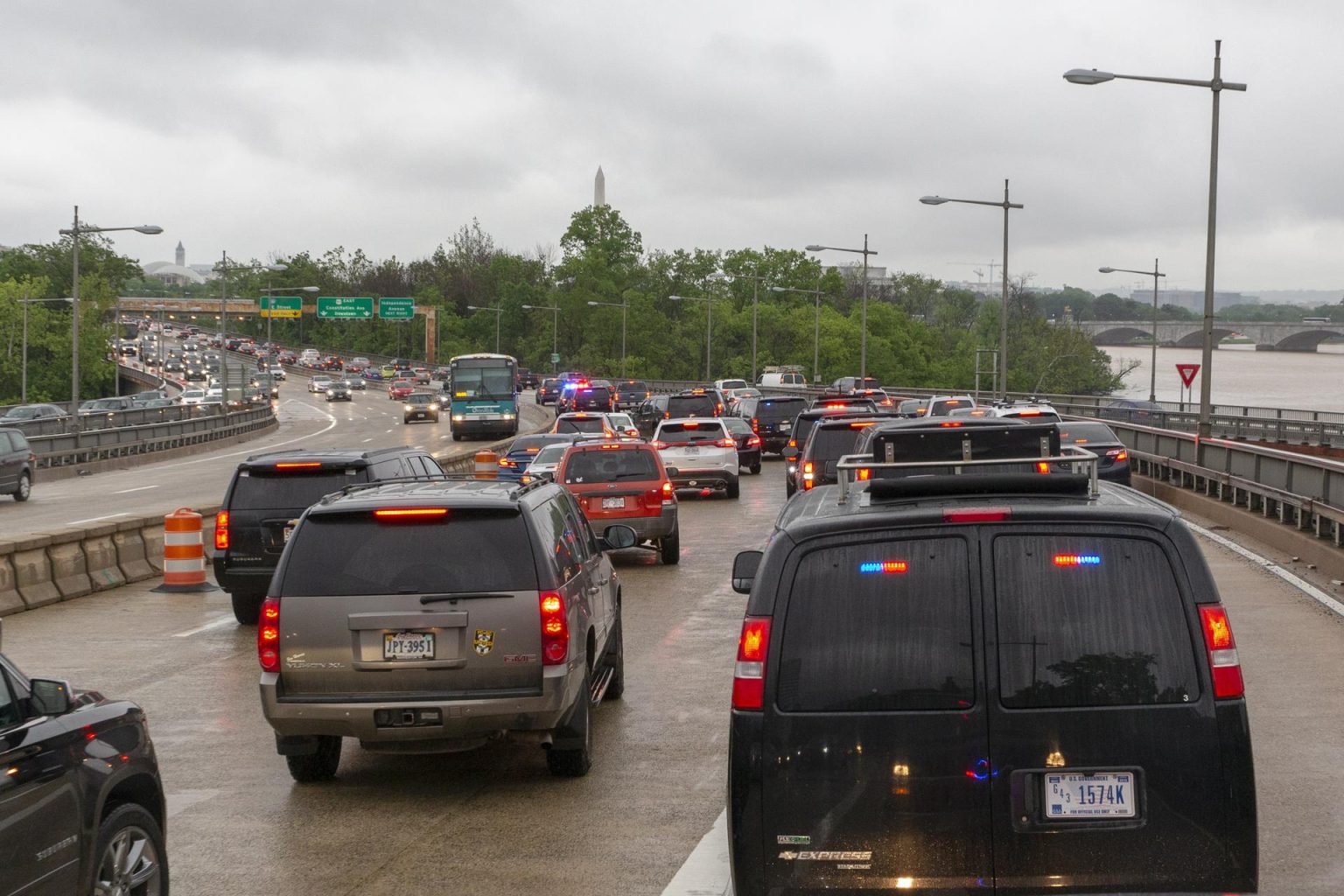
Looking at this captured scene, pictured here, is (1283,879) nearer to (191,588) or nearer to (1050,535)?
(1050,535)

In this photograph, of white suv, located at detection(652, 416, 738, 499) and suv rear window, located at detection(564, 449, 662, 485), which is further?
white suv, located at detection(652, 416, 738, 499)

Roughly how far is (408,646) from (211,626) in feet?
27.5

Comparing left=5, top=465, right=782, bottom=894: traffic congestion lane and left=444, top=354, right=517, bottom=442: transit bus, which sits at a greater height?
left=444, top=354, right=517, bottom=442: transit bus

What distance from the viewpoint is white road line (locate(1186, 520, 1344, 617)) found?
54.5 feet

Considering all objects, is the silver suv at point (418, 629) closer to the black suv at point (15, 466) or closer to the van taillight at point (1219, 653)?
the van taillight at point (1219, 653)

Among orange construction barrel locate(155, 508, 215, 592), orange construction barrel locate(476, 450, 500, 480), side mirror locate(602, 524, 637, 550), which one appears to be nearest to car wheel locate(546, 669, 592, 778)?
side mirror locate(602, 524, 637, 550)

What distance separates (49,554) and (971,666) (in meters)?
15.7

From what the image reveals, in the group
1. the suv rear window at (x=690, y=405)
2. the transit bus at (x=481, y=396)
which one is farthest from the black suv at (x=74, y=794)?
the transit bus at (x=481, y=396)

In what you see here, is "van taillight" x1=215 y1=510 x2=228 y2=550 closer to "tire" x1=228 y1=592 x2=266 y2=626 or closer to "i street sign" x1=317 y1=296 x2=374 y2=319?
"tire" x1=228 y1=592 x2=266 y2=626

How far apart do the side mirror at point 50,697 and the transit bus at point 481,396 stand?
209 feet

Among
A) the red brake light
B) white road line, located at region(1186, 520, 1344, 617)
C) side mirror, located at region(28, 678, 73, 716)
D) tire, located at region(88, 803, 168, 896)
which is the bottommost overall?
white road line, located at region(1186, 520, 1344, 617)

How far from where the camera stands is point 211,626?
1656 cm

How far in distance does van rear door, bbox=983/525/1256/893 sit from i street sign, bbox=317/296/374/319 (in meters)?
129

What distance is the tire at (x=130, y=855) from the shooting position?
19.4ft
